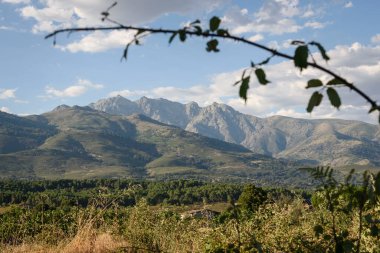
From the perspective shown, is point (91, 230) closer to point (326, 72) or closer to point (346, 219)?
point (346, 219)

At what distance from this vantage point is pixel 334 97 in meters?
2.48

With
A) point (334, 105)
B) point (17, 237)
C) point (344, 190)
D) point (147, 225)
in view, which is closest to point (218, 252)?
point (344, 190)

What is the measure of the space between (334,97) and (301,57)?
0.33m

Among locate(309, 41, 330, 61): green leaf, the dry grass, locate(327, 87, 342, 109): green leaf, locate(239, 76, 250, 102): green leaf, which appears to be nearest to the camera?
locate(309, 41, 330, 61): green leaf

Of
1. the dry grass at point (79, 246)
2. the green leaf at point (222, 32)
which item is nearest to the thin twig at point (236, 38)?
the green leaf at point (222, 32)

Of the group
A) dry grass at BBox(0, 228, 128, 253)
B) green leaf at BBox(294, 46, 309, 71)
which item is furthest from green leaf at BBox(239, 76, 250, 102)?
dry grass at BBox(0, 228, 128, 253)

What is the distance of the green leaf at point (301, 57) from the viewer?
7.87 ft

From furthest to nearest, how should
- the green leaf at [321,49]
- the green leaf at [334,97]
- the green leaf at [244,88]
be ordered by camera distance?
the green leaf at [244,88], the green leaf at [334,97], the green leaf at [321,49]

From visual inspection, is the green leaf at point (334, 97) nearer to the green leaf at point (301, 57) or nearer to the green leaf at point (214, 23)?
the green leaf at point (301, 57)

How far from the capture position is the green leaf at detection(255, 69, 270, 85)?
2539 millimetres

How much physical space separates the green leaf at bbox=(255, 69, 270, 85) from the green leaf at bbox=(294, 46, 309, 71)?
215 millimetres

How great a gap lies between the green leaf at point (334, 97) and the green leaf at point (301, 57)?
0.25 metres

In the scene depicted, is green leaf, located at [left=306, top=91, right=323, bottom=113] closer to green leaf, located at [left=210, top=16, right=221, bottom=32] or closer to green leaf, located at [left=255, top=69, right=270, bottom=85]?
green leaf, located at [left=255, top=69, right=270, bottom=85]

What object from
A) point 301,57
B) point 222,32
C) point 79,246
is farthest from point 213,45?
point 79,246
